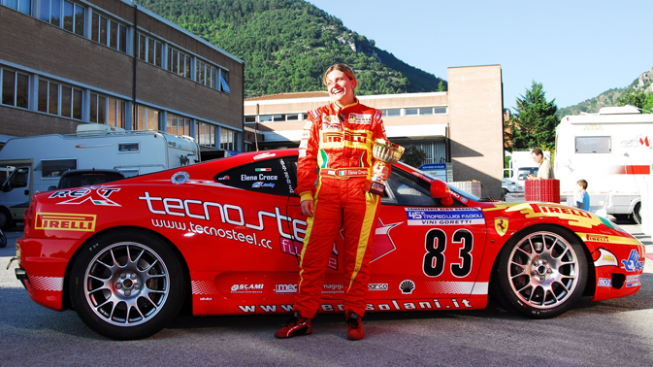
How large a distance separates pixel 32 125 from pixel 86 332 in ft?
58.9

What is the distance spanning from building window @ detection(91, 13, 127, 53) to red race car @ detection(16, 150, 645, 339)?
2101 cm

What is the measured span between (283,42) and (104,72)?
416 feet

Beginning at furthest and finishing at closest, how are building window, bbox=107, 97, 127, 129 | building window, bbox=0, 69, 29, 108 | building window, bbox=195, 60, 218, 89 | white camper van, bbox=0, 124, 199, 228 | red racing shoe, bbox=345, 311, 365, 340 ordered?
1. building window, bbox=195, 60, 218, 89
2. building window, bbox=107, 97, 127, 129
3. building window, bbox=0, 69, 29, 108
4. white camper van, bbox=0, 124, 199, 228
5. red racing shoe, bbox=345, 311, 365, 340

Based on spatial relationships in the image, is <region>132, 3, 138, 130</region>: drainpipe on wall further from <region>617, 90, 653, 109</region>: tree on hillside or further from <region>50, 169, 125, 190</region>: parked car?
<region>617, 90, 653, 109</region>: tree on hillside

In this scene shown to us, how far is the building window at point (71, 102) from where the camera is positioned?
20688mm

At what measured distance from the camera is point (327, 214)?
11.5ft

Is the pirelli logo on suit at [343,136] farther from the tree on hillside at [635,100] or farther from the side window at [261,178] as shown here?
the tree on hillside at [635,100]

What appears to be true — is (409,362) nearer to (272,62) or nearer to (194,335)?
(194,335)

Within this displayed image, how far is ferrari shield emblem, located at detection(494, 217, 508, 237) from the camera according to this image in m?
3.87

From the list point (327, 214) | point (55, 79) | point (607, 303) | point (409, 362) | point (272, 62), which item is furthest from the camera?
point (272, 62)

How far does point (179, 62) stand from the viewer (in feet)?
94.0

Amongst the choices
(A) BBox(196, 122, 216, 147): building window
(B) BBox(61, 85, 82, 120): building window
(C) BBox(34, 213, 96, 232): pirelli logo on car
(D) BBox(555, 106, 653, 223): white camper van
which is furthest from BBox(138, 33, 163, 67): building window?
(C) BBox(34, 213, 96, 232): pirelli logo on car

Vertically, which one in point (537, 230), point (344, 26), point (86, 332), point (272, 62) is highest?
point (344, 26)

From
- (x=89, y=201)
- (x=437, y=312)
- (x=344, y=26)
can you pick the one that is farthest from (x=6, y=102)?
(x=344, y=26)
